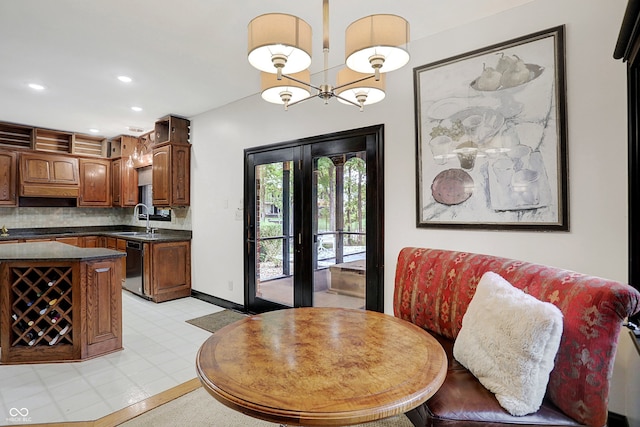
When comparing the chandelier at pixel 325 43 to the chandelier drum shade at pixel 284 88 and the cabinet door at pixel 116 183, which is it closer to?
the chandelier drum shade at pixel 284 88

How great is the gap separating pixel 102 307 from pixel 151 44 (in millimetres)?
2350

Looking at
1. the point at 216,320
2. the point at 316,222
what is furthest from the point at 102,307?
the point at 316,222

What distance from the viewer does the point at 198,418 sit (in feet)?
6.72

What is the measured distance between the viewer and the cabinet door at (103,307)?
286 cm

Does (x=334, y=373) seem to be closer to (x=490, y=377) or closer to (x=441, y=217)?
(x=490, y=377)

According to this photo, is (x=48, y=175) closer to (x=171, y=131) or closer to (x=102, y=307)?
(x=171, y=131)

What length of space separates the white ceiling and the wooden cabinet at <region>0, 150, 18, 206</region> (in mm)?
1207

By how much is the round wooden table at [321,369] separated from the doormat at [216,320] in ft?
7.47

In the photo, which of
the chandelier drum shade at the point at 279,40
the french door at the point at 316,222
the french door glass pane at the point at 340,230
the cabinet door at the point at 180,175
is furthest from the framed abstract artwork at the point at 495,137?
the cabinet door at the point at 180,175

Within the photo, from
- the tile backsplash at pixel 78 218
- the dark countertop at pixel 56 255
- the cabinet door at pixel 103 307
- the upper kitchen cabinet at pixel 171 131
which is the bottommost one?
the cabinet door at pixel 103 307

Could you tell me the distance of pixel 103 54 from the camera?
9.79 ft

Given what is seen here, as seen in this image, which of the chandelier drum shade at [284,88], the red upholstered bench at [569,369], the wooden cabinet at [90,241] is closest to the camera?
the red upholstered bench at [569,369]

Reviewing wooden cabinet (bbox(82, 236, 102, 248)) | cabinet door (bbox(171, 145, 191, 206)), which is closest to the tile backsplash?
cabinet door (bbox(171, 145, 191, 206))

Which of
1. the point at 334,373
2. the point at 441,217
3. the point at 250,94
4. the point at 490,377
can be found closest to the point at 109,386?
the point at 334,373
